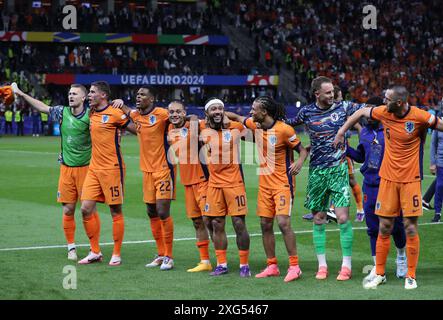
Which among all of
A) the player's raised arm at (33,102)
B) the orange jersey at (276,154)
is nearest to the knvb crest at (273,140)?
the orange jersey at (276,154)

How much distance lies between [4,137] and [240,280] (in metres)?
35.0

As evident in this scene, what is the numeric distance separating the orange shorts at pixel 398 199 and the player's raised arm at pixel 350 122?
0.66m

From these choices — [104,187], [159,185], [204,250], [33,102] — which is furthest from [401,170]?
[33,102]

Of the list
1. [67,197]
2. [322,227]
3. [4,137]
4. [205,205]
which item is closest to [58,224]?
[67,197]

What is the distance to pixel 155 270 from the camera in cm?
1109

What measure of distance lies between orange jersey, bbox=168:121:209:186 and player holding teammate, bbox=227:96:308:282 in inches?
38.3

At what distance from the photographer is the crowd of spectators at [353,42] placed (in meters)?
54.4

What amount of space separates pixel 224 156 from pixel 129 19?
4491 cm

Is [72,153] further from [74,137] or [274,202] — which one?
[274,202]

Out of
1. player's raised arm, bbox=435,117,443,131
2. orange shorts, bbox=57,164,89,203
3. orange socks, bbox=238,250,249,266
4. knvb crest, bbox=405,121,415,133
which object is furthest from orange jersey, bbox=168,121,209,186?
player's raised arm, bbox=435,117,443,131

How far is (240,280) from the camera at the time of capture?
33.8 ft

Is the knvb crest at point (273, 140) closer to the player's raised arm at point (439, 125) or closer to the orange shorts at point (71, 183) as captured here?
the player's raised arm at point (439, 125)

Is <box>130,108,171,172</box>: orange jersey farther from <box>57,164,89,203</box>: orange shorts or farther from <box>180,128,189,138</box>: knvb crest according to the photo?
<box>57,164,89,203</box>: orange shorts

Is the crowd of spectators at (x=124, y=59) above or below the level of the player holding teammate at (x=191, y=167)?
below
